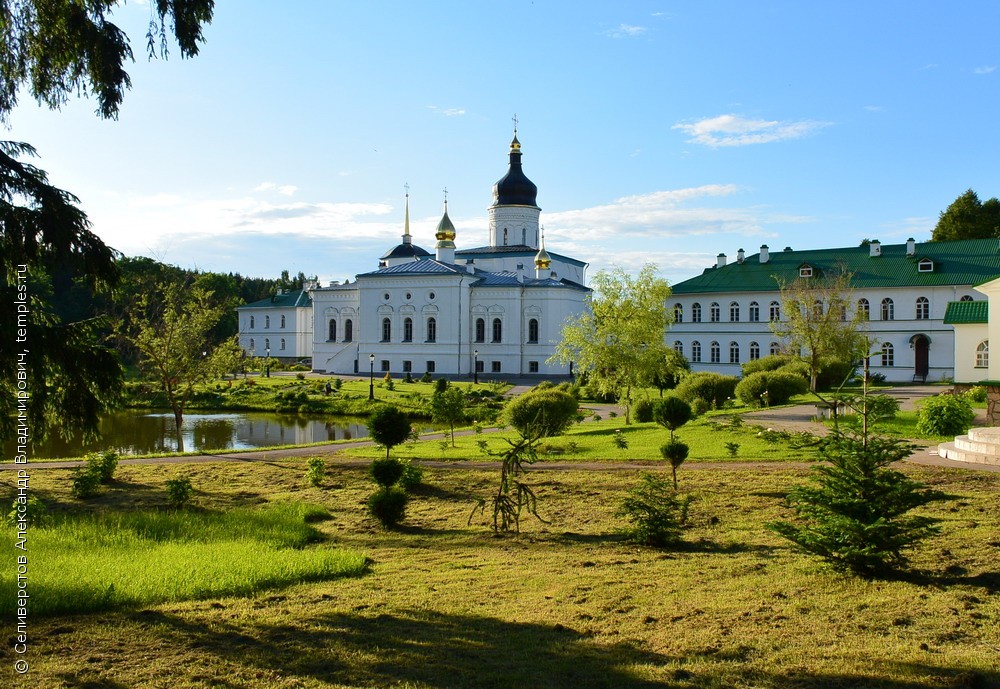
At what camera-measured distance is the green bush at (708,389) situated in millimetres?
25859

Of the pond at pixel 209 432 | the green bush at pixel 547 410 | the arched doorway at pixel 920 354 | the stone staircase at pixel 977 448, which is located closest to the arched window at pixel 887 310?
the arched doorway at pixel 920 354

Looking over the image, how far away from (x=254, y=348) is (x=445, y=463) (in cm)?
5964

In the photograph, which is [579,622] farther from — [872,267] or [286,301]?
[286,301]

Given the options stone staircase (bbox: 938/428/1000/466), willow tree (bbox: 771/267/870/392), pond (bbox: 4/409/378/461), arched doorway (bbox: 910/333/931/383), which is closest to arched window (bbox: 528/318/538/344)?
willow tree (bbox: 771/267/870/392)

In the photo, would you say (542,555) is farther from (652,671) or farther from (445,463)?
(445,463)

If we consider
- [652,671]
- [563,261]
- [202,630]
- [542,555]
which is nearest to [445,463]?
[542,555]

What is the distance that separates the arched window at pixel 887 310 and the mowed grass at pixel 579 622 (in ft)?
105

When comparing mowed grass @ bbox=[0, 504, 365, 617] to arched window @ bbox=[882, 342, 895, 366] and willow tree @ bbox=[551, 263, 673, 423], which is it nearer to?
willow tree @ bbox=[551, 263, 673, 423]

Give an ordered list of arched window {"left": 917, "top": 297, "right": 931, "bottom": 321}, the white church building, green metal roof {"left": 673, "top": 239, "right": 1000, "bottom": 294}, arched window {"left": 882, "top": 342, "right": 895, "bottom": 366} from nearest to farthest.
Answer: green metal roof {"left": 673, "top": 239, "right": 1000, "bottom": 294} < arched window {"left": 917, "top": 297, "right": 931, "bottom": 321} < arched window {"left": 882, "top": 342, "right": 895, "bottom": 366} < the white church building

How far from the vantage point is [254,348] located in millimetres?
72188

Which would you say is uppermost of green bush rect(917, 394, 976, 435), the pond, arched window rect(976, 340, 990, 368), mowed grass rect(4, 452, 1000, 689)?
arched window rect(976, 340, 990, 368)

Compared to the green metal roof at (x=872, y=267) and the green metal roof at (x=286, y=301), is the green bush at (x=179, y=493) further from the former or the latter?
the green metal roof at (x=286, y=301)

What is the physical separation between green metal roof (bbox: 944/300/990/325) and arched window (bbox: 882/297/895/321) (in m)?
13.7

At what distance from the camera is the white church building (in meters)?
49.8
